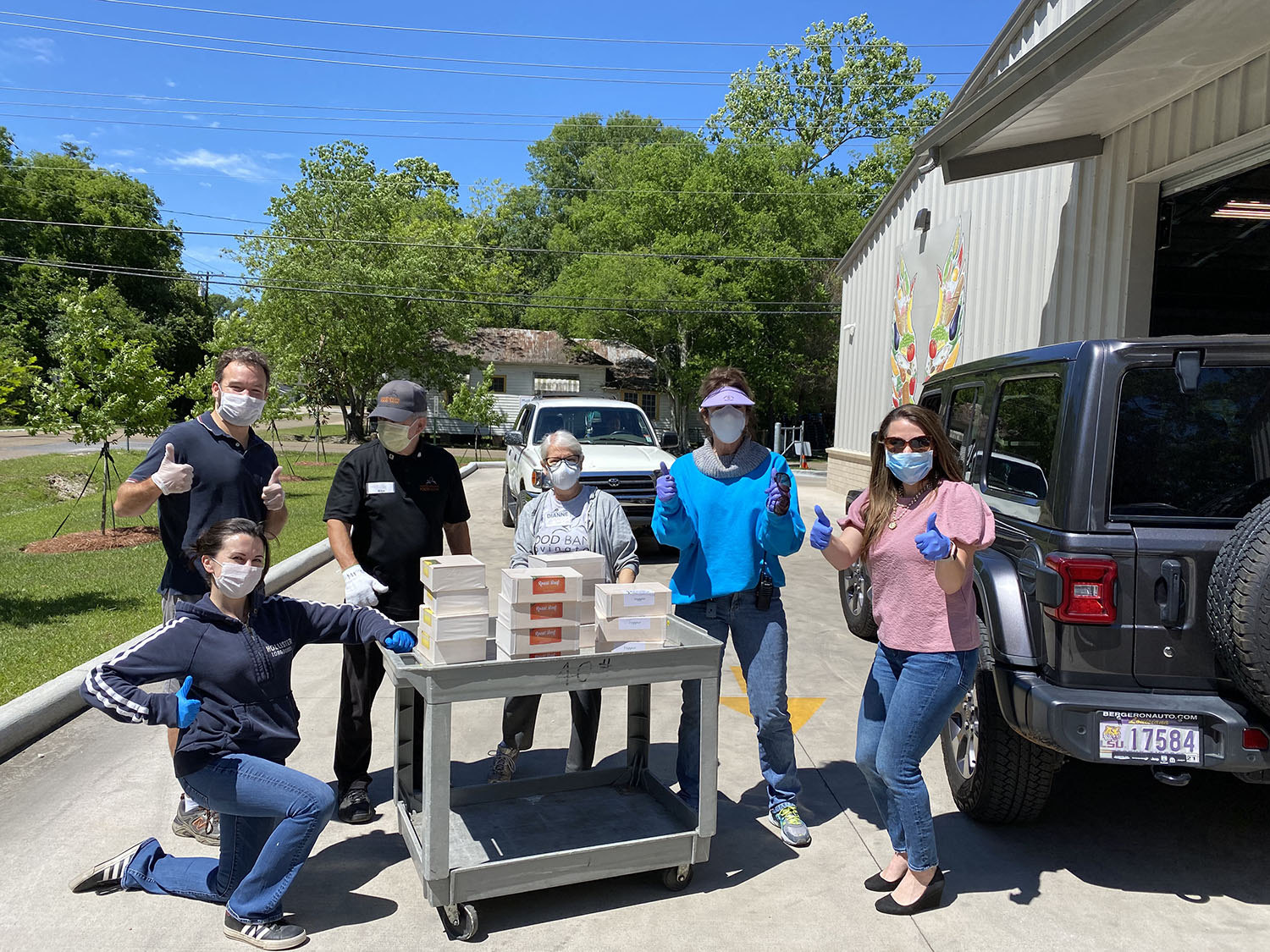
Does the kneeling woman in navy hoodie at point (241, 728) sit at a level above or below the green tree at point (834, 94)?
below

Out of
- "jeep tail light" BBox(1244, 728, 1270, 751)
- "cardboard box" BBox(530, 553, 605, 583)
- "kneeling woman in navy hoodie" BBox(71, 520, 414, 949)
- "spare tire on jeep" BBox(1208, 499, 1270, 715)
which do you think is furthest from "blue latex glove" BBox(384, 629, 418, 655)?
"jeep tail light" BBox(1244, 728, 1270, 751)

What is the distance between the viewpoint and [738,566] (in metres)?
4.20

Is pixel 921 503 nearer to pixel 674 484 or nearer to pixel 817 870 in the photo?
pixel 674 484

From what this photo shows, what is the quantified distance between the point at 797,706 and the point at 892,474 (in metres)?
2.94

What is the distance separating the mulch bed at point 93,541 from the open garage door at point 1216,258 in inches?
491

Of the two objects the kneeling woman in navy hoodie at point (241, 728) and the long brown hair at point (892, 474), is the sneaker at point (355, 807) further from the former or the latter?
the long brown hair at point (892, 474)

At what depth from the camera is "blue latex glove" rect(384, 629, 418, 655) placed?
11.6 feet

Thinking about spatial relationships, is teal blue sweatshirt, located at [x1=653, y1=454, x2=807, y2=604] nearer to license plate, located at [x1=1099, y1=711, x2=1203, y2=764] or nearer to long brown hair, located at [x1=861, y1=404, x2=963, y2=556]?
long brown hair, located at [x1=861, y1=404, x2=963, y2=556]

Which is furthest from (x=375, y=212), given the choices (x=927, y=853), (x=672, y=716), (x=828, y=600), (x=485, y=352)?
(x=927, y=853)

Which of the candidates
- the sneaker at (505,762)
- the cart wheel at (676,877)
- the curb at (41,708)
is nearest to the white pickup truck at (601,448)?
the curb at (41,708)

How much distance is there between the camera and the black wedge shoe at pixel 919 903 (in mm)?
3600

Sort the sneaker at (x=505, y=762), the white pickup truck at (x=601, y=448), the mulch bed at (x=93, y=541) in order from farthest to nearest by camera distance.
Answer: the white pickup truck at (x=601, y=448), the mulch bed at (x=93, y=541), the sneaker at (x=505, y=762)

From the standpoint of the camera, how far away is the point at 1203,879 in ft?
12.9

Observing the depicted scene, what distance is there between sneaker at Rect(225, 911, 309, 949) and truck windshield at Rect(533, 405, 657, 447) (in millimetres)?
10055
